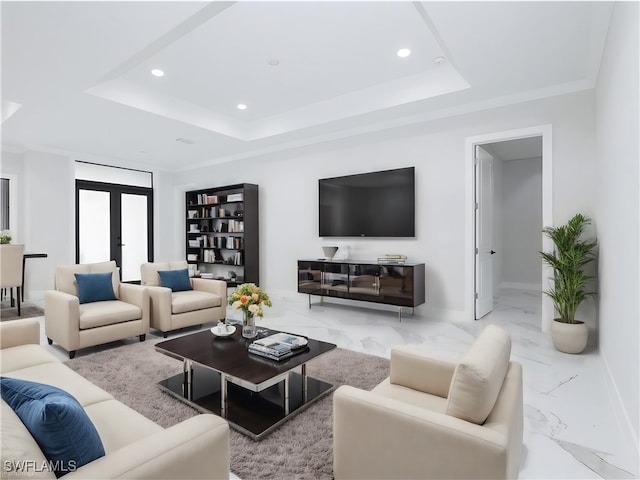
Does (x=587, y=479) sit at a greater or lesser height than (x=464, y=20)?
lesser

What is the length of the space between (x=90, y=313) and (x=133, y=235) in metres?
4.55

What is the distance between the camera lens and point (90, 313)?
3309mm

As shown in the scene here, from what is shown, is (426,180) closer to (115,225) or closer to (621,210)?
(621,210)

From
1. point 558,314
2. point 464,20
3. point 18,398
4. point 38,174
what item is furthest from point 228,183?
point 18,398

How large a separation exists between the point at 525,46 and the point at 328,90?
84.5 inches

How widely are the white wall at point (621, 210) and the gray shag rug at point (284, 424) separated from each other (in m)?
1.49

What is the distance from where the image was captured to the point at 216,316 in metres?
4.30

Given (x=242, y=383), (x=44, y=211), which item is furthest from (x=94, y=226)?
(x=242, y=383)

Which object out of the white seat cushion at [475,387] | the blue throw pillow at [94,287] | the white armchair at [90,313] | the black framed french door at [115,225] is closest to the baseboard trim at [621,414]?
the white seat cushion at [475,387]

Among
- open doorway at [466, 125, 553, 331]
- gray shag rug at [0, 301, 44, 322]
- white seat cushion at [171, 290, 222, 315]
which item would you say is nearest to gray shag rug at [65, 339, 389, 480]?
white seat cushion at [171, 290, 222, 315]

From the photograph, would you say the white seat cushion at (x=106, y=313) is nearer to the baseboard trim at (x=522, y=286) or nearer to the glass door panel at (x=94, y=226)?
the glass door panel at (x=94, y=226)

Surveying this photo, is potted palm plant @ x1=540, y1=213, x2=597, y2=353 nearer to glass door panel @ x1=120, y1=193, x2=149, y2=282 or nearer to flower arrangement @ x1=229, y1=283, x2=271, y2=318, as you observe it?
flower arrangement @ x1=229, y1=283, x2=271, y2=318

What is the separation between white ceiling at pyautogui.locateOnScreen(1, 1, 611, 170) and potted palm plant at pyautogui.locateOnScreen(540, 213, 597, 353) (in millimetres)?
1494

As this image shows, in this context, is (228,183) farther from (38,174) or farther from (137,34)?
(137,34)
